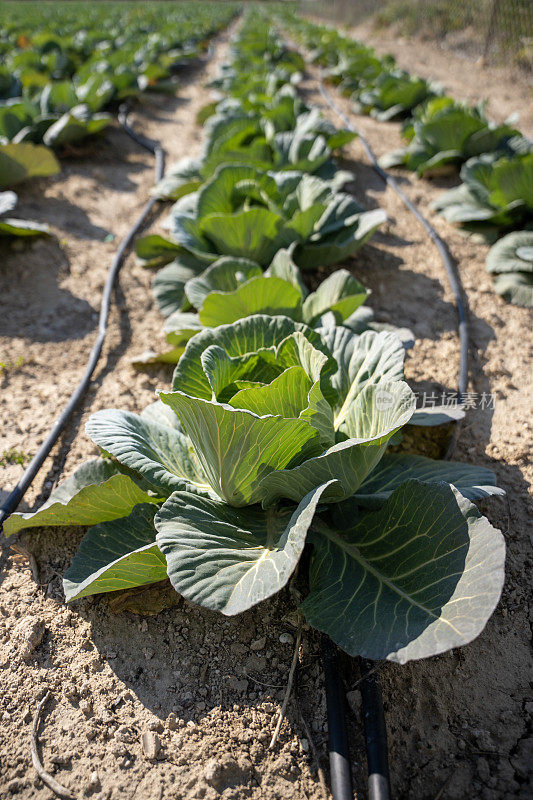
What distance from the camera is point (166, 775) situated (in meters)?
1.50

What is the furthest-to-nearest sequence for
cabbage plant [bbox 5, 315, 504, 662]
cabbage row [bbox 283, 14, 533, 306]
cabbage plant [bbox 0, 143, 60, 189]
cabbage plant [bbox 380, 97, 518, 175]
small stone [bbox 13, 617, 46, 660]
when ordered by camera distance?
cabbage plant [bbox 380, 97, 518, 175]
cabbage plant [bbox 0, 143, 60, 189]
cabbage row [bbox 283, 14, 533, 306]
small stone [bbox 13, 617, 46, 660]
cabbage plant [bbox 5, 315, 504, 662]

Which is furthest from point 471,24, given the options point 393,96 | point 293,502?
point 293,502

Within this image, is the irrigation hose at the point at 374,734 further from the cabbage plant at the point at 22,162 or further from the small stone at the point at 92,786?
the cabbage plant at the point at 22,162

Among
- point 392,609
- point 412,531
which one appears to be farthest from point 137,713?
point 412,531

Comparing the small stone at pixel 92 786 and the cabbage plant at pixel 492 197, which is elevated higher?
the cabbage plant at pixel 492 197

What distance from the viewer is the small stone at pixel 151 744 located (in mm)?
1532

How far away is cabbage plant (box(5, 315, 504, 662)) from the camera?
1.49 m

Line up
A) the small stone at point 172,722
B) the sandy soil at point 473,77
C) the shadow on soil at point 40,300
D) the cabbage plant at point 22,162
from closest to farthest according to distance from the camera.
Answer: the small stone at point 172,722
the shadow on soil at point 40,300
the cabbage plant at point 22,162
the sandy soil at point 473,77

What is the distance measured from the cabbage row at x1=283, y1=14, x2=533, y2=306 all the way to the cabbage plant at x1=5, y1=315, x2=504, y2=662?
214 centimetres

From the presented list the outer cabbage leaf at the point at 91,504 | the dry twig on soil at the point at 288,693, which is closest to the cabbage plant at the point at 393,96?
the outer cabbage leaf at the point at 91,504

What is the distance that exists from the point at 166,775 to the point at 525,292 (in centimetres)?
329

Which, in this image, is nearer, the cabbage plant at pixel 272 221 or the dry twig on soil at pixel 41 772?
the dry twig on soil at pixel 41 772

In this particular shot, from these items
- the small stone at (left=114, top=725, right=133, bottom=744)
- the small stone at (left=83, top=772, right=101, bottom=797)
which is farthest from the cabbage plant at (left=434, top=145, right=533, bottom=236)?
the small stone at (left=83, top=772, right=101, bottom=797)

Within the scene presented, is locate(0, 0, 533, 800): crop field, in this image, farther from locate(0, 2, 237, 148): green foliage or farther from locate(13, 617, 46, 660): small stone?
locate(0, 2, 237, 148): green foliage
